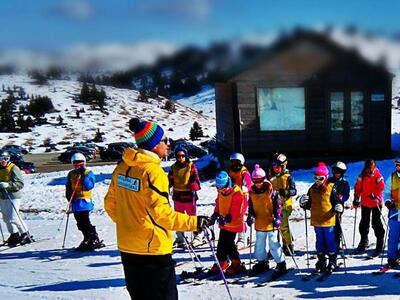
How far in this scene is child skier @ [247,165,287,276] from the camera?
19.9ft

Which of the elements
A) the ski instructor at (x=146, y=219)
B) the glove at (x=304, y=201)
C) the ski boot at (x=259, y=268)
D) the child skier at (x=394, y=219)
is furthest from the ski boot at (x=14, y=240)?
the child skier at (x=394, y=219)

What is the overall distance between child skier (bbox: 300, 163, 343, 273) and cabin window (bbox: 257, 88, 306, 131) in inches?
379

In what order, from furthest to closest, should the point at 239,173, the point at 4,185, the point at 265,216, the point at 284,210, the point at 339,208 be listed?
the point at 4,185 → the point at 239,173 → the point at 284,210 → the point at 265,216 → the point at 339,208

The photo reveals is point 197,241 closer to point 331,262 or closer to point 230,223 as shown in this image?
point 230,223

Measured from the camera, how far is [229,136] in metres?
17.6

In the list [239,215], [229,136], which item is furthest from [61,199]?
[239,215]

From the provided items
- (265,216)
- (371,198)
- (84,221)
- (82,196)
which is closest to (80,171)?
(82,196)

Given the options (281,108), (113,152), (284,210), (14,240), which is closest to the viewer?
(284,210)

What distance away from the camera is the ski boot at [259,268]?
20.5 ft

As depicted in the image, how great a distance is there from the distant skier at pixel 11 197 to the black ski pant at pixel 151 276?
5.39 meters

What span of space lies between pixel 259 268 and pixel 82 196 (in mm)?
3206

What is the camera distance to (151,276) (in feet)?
11.5

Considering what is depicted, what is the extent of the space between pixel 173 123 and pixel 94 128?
27.9 feet

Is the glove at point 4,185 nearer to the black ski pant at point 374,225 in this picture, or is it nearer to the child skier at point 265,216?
the child skier at point 265,216
